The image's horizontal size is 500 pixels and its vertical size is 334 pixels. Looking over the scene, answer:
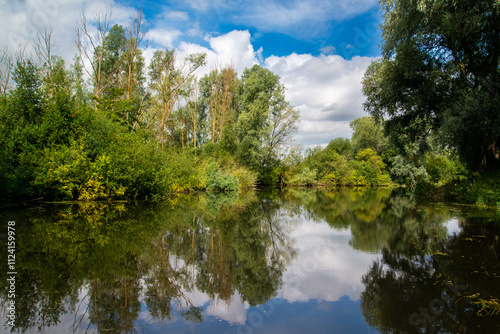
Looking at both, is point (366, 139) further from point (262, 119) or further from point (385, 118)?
point (385, 118)

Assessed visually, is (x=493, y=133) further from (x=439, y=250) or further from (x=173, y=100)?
(x=173, y=100)

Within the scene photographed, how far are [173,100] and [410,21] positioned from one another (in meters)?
20.5

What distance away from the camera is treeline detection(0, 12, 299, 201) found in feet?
38.7

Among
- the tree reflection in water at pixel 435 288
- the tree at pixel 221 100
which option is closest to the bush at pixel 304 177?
the tree at pixel 221 100

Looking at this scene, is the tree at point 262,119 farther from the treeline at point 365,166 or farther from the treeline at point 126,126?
the treeline at point 365,166

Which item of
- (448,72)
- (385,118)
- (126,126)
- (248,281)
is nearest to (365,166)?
(385,118)

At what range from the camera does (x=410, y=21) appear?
12938 millimetres

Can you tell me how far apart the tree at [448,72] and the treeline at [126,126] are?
45.5ft

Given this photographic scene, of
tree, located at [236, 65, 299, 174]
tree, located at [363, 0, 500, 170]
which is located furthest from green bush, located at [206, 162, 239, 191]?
tree, located at [363, 0, 500, 170]

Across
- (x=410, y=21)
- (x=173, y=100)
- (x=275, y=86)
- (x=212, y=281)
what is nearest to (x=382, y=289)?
(x=212, y=281)

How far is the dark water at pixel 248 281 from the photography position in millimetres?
3006

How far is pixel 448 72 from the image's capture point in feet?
45.4

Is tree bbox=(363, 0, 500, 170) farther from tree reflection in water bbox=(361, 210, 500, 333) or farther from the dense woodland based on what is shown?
tree reflection in water bbox=(361, 210, 500, 333)

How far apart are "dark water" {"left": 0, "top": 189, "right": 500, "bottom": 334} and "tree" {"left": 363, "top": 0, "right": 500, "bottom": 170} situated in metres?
6.88
